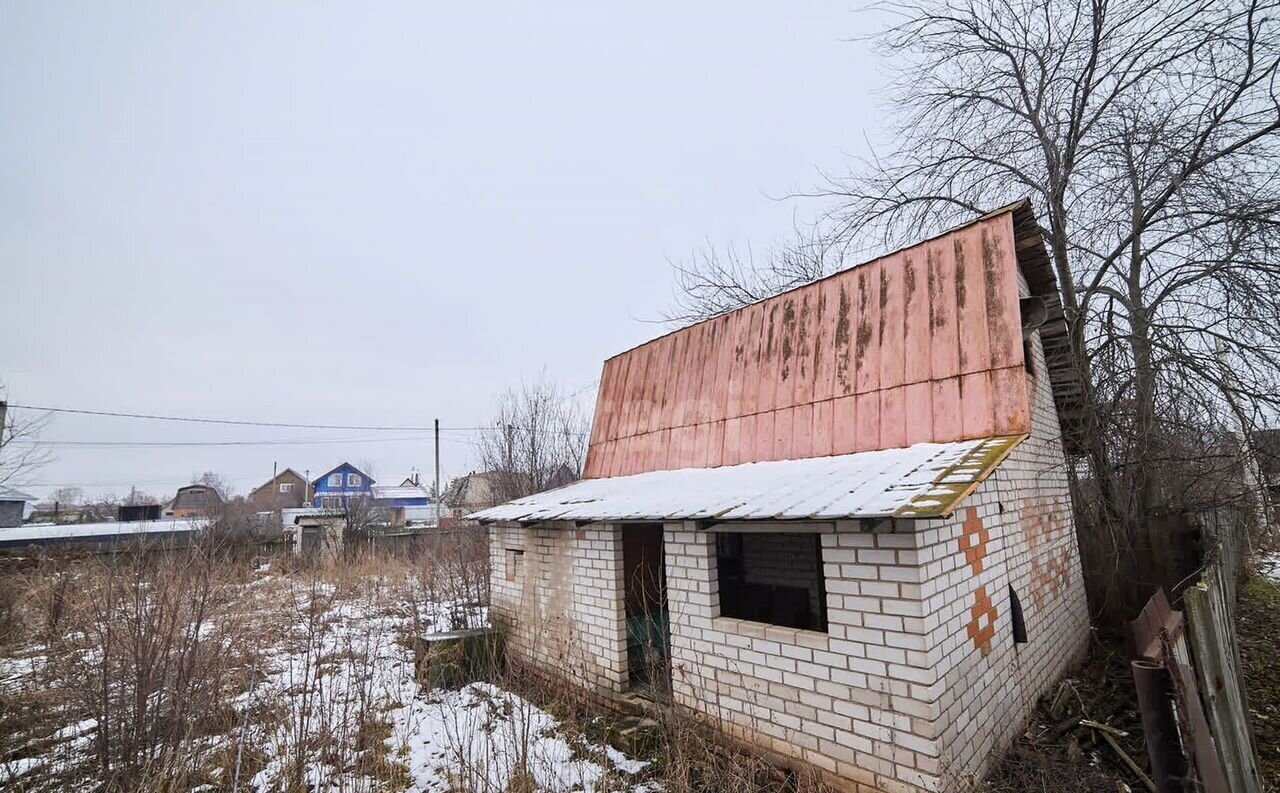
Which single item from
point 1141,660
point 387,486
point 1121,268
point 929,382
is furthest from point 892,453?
point 387,486

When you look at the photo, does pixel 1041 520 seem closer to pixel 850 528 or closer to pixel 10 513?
pixel 850 528

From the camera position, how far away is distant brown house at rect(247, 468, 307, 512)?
58281 millimetres

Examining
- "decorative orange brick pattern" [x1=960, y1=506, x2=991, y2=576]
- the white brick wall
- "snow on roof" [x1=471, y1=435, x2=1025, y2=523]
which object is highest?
"snow on roof" [x1=471, y1=435, x2=1025, y2=523]

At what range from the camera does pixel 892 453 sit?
5.14 meters

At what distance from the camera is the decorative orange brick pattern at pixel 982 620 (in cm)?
424

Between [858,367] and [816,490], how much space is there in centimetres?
223

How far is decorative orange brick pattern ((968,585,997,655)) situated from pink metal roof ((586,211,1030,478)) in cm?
133

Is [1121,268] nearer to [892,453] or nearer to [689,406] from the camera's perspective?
[892,453]

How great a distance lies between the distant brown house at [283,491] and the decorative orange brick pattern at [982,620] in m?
66.1

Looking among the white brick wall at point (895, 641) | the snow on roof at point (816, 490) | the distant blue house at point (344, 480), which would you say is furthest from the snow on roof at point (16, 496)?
the white brick wall at point (895, 641)

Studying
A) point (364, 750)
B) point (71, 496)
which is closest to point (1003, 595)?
point (364, 750)

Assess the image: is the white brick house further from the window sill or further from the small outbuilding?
the small outbuilding

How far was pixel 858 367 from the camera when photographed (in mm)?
6074

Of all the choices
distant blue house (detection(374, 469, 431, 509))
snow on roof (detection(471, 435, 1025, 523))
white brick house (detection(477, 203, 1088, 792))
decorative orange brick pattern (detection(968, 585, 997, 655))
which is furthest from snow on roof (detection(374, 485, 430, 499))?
decorative orange brick pattern (detection(968, 585, 997, 655))
